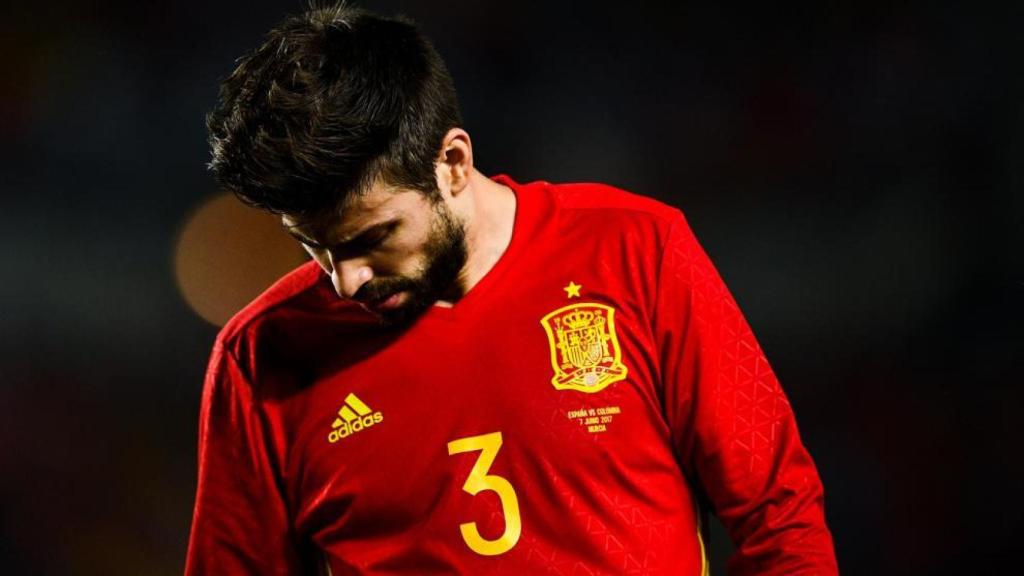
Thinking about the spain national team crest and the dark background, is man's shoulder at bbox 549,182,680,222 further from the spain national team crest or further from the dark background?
the dark background

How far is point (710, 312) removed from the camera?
118 cm

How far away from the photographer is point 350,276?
1146 millimetres

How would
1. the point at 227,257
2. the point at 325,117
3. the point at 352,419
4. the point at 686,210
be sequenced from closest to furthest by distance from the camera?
the point at 325,117
the point at 352,419
the point at 686,210
the point at 227,257

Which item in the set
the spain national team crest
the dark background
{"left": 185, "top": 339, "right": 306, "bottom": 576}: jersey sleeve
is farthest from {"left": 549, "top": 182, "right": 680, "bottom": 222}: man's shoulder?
the dark background

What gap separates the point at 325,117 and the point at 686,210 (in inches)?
58.3

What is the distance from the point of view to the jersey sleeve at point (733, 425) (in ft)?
3.72

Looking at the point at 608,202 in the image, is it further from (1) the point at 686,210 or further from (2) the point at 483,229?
(1) the point at 686,210

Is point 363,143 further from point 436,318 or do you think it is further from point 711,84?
point 711,84

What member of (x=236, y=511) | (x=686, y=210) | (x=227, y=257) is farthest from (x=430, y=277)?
(x=227, y=257)

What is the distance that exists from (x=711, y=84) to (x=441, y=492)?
1.59 meters

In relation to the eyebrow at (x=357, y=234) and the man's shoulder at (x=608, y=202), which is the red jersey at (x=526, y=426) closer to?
the man's shoulder at (x=608, y=202)

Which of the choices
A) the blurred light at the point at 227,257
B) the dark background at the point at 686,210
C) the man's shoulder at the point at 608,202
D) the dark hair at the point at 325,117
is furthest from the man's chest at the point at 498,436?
the blurred light at the point at 227,257

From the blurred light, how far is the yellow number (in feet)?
5.11

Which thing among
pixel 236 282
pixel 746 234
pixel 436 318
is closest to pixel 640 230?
pixel 436 318
